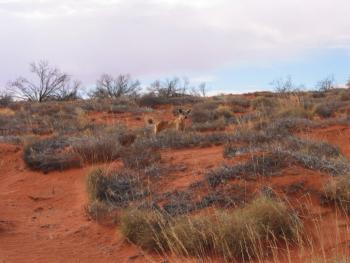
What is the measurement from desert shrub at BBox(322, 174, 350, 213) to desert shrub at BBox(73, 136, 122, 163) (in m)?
4.63

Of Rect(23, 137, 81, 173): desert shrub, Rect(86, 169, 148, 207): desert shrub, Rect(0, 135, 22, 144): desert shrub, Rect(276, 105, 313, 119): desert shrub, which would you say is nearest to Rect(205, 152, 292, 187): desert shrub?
Rect(86, 169, 148, 207): desert shrub

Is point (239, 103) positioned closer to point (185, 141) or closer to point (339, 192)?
point (185, 141)

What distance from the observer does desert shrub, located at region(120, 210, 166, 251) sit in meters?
5.71

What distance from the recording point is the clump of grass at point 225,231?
5270 mm

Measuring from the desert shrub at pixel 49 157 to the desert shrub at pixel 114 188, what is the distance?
7.22 feet

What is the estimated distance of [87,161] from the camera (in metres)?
10.1

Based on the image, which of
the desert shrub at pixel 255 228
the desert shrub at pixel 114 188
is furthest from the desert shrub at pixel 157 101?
the desert shrub at pixel 255 228

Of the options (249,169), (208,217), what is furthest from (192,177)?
(208,217)

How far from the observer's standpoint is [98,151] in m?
10.1

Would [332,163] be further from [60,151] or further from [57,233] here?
[60,151]

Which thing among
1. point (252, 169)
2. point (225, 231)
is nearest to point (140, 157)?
point (252, 169)

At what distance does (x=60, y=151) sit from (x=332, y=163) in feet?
18.3

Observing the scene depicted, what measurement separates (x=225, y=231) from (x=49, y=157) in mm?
5798

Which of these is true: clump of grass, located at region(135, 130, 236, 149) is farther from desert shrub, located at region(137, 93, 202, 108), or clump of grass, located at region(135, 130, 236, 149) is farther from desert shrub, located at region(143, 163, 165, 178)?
desert shrub, located at region(137, 93, 202, 108)
